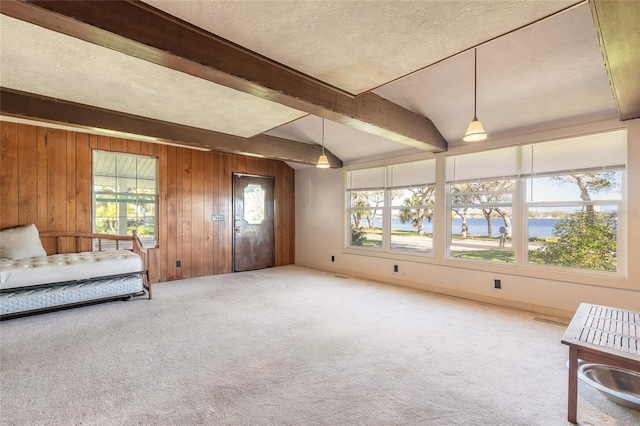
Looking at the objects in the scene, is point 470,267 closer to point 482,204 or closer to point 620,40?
point 482,204

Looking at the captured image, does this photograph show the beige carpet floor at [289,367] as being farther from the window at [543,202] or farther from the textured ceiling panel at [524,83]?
the textured ceiling panel at [524,83]

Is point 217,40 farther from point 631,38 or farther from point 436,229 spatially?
point 436,229

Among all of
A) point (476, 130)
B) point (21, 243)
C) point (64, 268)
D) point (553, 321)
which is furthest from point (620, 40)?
point (21, 243)

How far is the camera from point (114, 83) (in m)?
2.69

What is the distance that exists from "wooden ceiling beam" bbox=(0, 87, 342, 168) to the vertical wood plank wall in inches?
52.6

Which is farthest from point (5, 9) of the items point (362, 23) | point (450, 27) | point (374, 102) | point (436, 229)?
point (436, 229)

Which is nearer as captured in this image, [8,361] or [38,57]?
[38,57]

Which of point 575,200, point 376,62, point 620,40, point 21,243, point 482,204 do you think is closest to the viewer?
point 620,40

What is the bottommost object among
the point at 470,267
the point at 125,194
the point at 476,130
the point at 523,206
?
the point at 470,267

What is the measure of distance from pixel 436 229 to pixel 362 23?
11.8 feet

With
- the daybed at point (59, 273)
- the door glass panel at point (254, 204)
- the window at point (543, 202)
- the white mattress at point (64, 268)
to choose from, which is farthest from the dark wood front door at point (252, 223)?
the window at point (543, 202)

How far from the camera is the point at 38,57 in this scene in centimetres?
224

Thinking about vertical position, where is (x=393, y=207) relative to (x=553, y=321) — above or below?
above

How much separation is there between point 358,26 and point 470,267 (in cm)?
366
